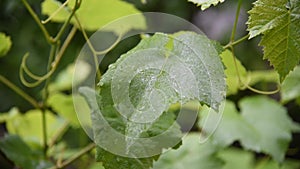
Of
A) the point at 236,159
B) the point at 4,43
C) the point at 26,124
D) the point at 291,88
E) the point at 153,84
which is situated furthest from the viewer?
the point at 236,159

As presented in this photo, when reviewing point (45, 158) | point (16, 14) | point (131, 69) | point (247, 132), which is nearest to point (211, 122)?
point (247, 132)

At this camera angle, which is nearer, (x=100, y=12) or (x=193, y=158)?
(x=100, y=12)

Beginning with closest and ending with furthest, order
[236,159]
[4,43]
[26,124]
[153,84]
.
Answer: [153,84]
[4,43]
[26,124]
[236,159]

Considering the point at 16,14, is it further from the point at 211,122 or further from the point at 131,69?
the point at 131,69

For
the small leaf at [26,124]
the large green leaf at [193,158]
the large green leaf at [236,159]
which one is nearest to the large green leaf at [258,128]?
the large green leaf at [193,158]

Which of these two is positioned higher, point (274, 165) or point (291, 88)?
point (291, 88)

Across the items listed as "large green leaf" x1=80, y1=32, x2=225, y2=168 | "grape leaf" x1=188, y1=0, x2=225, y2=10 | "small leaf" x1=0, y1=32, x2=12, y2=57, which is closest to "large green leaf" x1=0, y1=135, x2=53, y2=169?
"small leaf" x1=0, y1=32, x2=12, y2=57

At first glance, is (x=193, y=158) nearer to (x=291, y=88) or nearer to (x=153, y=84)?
(x=291, y=88)

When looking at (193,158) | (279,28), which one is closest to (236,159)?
(193,158)
